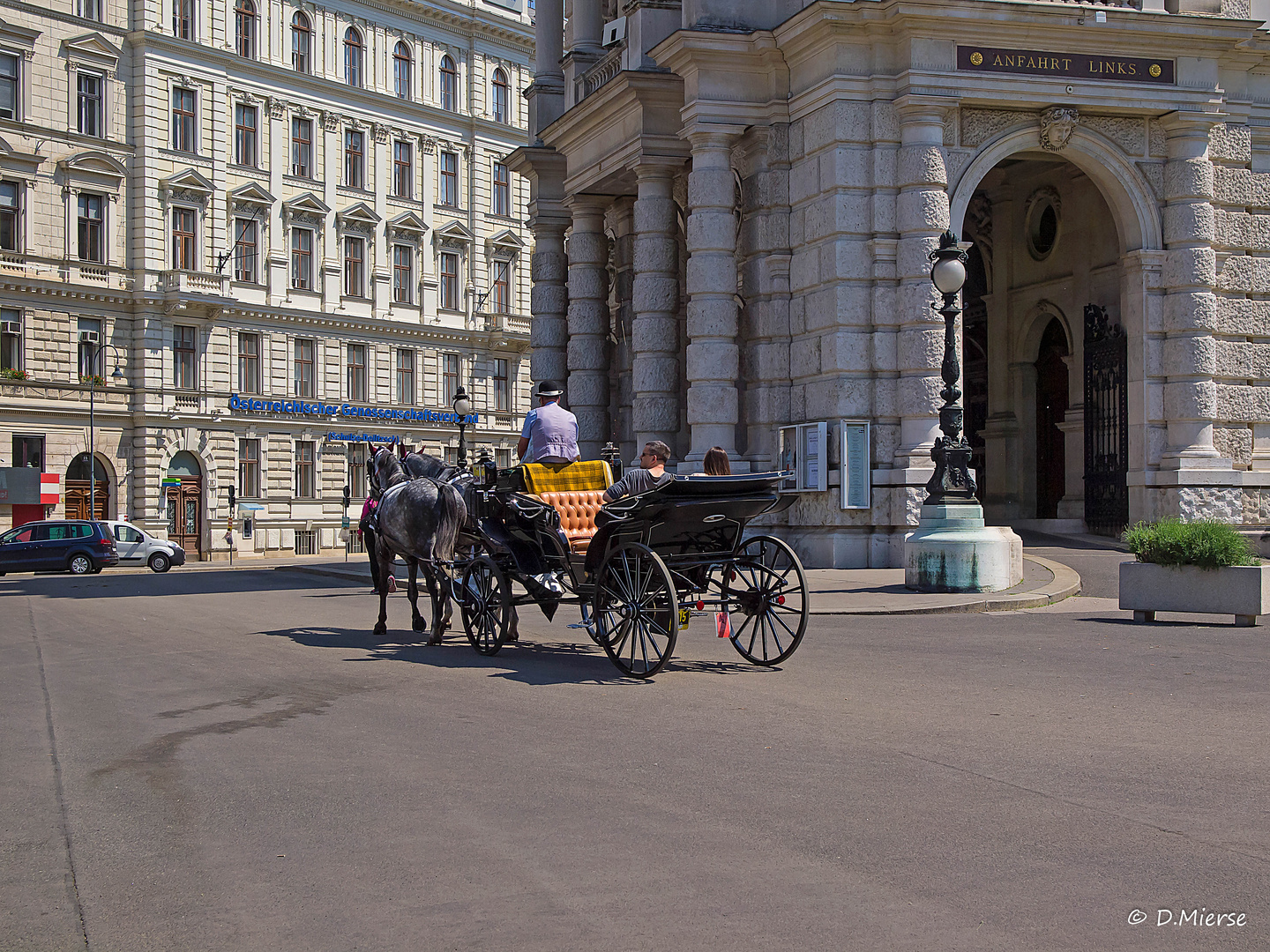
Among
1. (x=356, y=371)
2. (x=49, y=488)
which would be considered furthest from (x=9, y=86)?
(x=356, y=371)

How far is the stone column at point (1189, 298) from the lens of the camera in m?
23.4

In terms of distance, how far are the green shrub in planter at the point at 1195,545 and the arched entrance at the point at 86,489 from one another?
134ft

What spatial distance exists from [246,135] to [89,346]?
10839mm

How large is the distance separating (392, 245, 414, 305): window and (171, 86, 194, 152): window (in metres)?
9.58

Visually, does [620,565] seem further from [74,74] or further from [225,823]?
[74,74]

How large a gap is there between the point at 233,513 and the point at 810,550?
3356 cm

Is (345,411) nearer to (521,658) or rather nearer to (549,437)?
(549,437)

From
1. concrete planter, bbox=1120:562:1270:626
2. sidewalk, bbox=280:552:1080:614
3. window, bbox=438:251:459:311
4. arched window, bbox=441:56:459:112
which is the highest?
arched window, bbox=441:56:459:112

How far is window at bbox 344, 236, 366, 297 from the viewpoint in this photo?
186 ft

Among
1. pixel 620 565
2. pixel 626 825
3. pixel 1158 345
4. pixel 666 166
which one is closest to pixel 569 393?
pixel 666 166

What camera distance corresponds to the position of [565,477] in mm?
12680

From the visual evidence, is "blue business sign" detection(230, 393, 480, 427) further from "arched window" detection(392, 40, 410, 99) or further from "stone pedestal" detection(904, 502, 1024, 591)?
"stone pedestal" detection(904, 502, 1024, 591)

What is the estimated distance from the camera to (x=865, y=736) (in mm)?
8188

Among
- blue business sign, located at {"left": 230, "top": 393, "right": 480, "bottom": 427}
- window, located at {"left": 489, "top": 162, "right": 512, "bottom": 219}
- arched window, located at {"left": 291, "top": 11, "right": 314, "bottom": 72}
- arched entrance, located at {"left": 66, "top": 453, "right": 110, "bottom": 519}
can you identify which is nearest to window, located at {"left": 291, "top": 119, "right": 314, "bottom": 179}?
arched window, located at {"left": 291, "top": 11, "right": 314, "bottom": 72}
